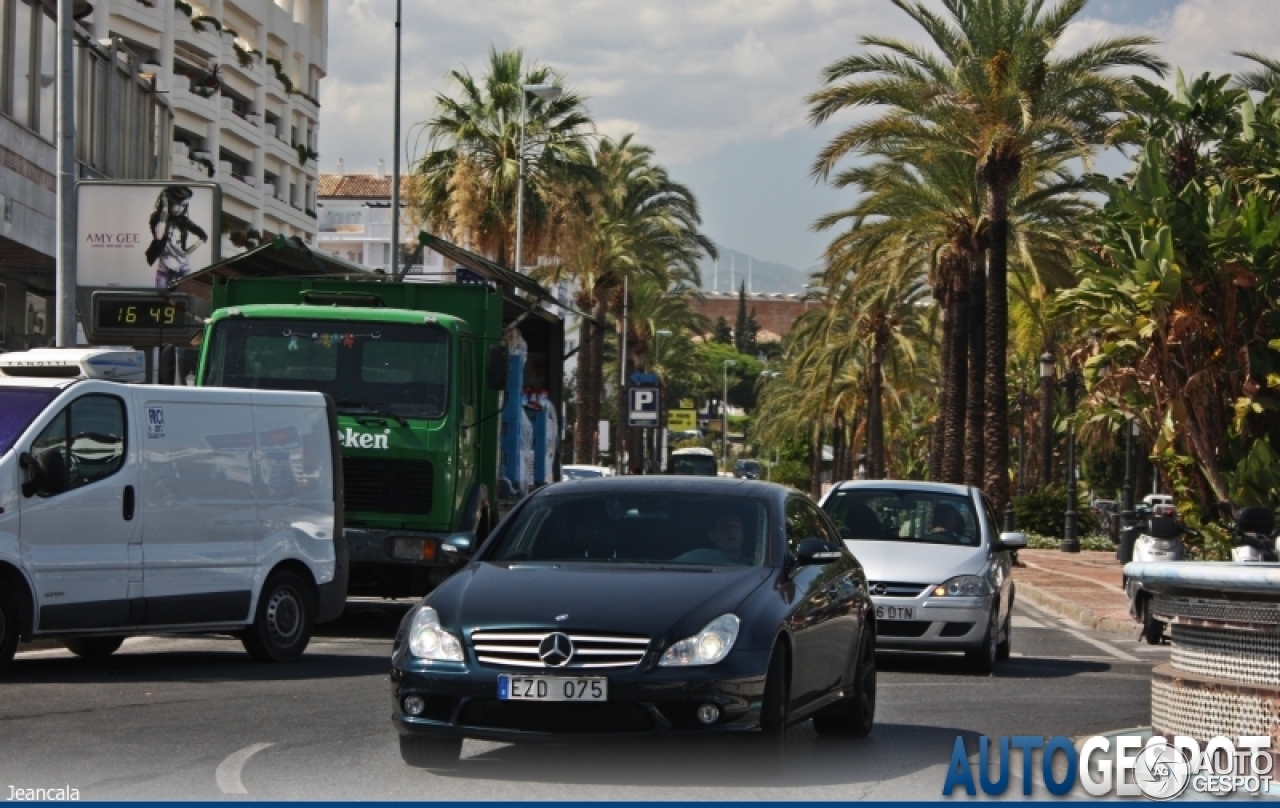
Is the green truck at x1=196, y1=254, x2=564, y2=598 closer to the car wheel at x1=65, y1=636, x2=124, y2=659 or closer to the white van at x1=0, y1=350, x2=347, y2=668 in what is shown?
the white van at x1=0, y1=350, x2=347, y2=668

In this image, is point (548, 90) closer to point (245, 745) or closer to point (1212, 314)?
point (1212, 314)

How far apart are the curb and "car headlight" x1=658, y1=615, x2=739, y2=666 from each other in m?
13.2

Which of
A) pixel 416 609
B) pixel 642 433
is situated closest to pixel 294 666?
pixel 416 609

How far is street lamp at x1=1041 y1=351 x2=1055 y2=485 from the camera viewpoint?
45950mm

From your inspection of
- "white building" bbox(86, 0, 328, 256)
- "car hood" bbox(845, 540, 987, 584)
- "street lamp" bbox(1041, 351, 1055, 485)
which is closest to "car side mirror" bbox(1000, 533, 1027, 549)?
"car hood" bbox(845, 540, 987, 584)

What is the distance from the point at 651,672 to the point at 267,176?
77.7 metres

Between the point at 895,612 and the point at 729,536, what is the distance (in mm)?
5740

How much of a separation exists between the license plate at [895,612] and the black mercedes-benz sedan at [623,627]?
17.1 feet

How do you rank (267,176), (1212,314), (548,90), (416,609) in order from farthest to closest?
(267,176) → (548,90) → (1212,314) → (416,609)

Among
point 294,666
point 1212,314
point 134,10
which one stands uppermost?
point 134,10

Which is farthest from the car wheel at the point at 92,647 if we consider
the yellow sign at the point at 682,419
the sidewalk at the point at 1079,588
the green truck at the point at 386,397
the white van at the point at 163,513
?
the yellow sign at the point at 682,419

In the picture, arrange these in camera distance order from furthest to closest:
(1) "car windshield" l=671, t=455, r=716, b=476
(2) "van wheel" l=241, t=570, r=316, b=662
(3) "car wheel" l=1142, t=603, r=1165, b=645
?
(1) "car windshield" l=671, t=455, r=716, b=476
(3) "car wheel" l=1142, t=603, r=1165, b=645
(2) "van wheel" l=241, t=570, r=316, b=662

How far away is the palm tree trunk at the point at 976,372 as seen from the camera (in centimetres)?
3972

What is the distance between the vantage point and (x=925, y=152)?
Answer: 36.8 m
